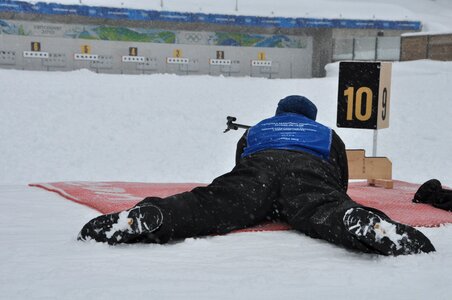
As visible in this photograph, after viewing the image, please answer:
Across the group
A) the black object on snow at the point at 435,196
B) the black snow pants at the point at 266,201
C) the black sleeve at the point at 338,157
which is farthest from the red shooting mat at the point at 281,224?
the black sleeve at the point at 338,157

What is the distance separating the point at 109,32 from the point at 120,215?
25151 millimetres

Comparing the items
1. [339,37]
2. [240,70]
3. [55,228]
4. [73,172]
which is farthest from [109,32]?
[55,228]

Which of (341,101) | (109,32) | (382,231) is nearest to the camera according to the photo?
(382,231)

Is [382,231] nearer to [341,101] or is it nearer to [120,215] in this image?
[120,215]

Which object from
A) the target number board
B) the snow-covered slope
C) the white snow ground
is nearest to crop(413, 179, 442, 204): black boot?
the white snow ground

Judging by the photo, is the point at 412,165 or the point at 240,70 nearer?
the point at 412,165

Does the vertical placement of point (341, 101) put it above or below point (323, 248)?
above

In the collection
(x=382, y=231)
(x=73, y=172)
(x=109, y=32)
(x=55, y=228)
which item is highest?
(x=109, y=32)

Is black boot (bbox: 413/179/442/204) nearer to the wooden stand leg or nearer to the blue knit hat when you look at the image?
the wooden stand leg

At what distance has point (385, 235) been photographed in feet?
9.87

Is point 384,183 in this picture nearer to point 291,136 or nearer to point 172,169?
point 291,136

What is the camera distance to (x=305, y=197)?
3650 millimetres

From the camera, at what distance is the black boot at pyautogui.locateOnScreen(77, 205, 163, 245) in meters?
3.14

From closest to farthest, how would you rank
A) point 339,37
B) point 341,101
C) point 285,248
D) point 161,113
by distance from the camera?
1. point 285,248
2. point 341,101
3. point 161,113
4. point 339,37
